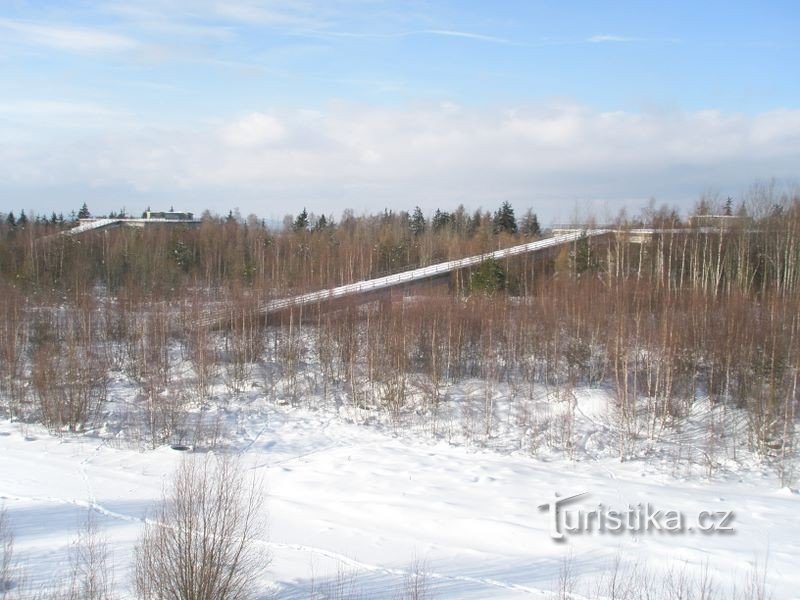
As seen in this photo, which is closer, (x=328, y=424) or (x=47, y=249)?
(x=328, y=424)

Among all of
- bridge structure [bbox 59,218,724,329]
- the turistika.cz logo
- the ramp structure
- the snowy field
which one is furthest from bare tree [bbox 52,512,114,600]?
the ramp structure

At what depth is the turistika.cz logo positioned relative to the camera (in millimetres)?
13188

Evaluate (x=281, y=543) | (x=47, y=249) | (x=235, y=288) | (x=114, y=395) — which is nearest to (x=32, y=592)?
(x=281, y=543)

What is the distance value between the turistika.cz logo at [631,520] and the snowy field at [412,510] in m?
0.22

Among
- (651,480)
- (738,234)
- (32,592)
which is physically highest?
(738,234)

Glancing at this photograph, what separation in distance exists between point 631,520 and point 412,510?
4.40 meters

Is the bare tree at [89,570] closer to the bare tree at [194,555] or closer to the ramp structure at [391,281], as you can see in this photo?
the bare tree at [194,555]

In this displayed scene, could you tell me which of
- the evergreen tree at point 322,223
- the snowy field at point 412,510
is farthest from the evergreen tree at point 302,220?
the snowy field at point 412,510

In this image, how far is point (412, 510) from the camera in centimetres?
1452

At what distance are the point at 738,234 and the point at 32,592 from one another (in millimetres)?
39221

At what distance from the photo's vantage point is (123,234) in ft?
178

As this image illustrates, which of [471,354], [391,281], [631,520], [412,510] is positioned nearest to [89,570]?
[412,510]

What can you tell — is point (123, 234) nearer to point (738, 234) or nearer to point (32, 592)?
point (738, 234)

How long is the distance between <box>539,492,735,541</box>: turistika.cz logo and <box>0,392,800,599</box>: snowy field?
220mm
